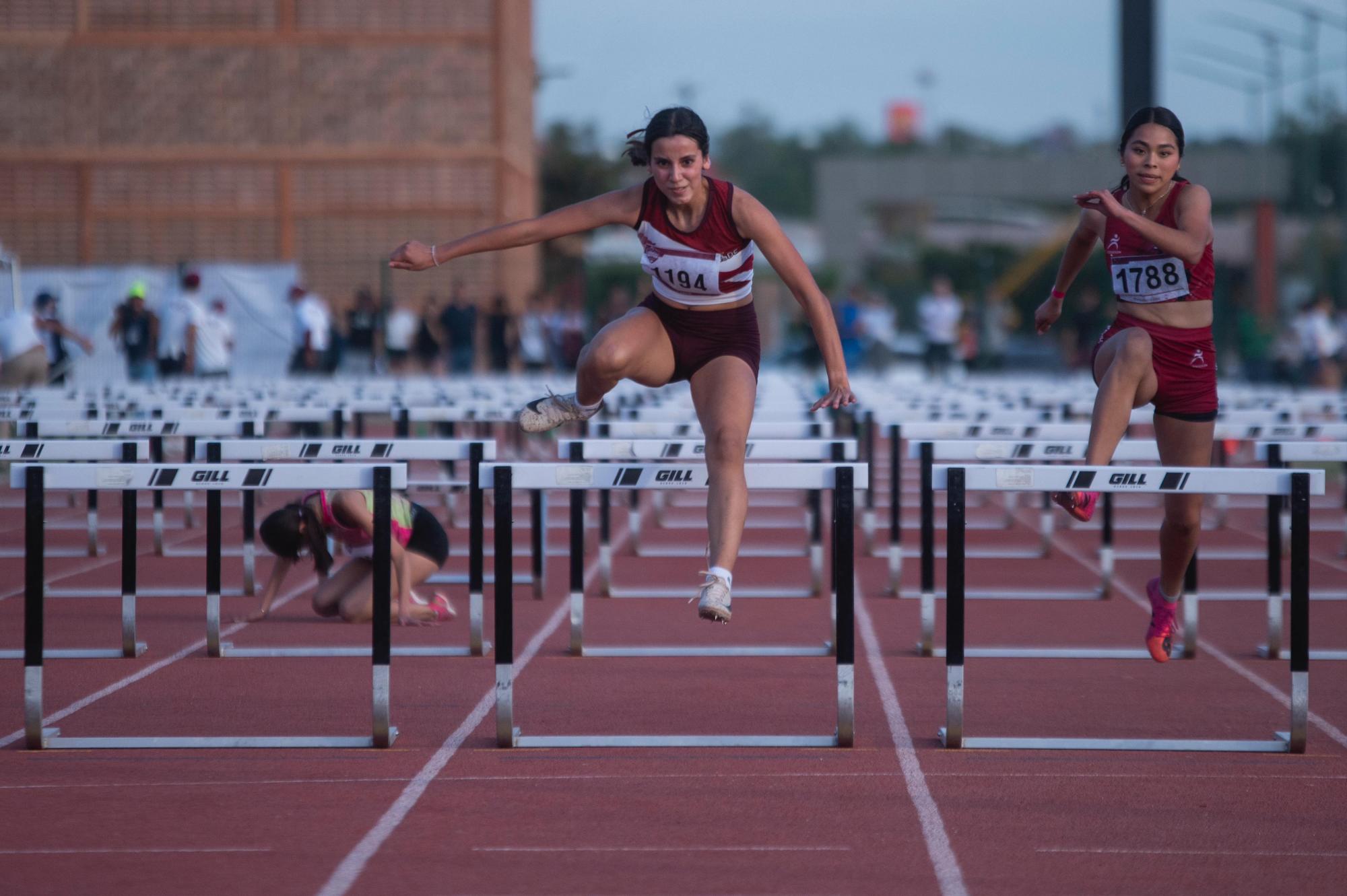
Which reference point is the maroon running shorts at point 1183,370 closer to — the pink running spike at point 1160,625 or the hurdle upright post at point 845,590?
the pink running spike at point 1160,625

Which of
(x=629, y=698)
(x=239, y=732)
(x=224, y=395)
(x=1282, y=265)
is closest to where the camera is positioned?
(x=239, y=732)

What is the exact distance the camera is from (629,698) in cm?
691

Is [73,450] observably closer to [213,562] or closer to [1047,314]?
[213,562]

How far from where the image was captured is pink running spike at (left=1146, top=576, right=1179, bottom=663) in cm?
661

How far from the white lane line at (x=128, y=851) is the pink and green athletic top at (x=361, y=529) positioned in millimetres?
3792

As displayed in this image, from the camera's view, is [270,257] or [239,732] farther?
[270,257]

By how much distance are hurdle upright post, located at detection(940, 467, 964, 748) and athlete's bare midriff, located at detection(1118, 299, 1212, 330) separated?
1.09 metres

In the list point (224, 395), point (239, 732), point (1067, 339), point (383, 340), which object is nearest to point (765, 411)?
point (224, 395)

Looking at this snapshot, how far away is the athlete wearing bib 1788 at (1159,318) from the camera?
20.4 ft

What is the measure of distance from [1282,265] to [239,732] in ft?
206

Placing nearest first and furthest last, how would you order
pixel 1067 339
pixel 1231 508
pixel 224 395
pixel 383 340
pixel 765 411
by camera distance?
pixel 765 411
pixel 224 395
pixel 1231 508
pixel 383 340
pixel 1067 339

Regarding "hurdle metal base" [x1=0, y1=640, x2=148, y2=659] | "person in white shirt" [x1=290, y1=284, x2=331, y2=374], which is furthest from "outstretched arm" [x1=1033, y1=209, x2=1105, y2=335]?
"person in white shirt" [x1=290, y1=284, x2=331, y2=374]

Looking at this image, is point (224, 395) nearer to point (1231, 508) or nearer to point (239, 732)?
point (239, 732)

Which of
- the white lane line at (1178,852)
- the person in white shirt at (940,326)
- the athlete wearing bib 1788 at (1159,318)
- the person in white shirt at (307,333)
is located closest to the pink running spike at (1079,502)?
the athlete wearing bib 1788 at (1159,318)
